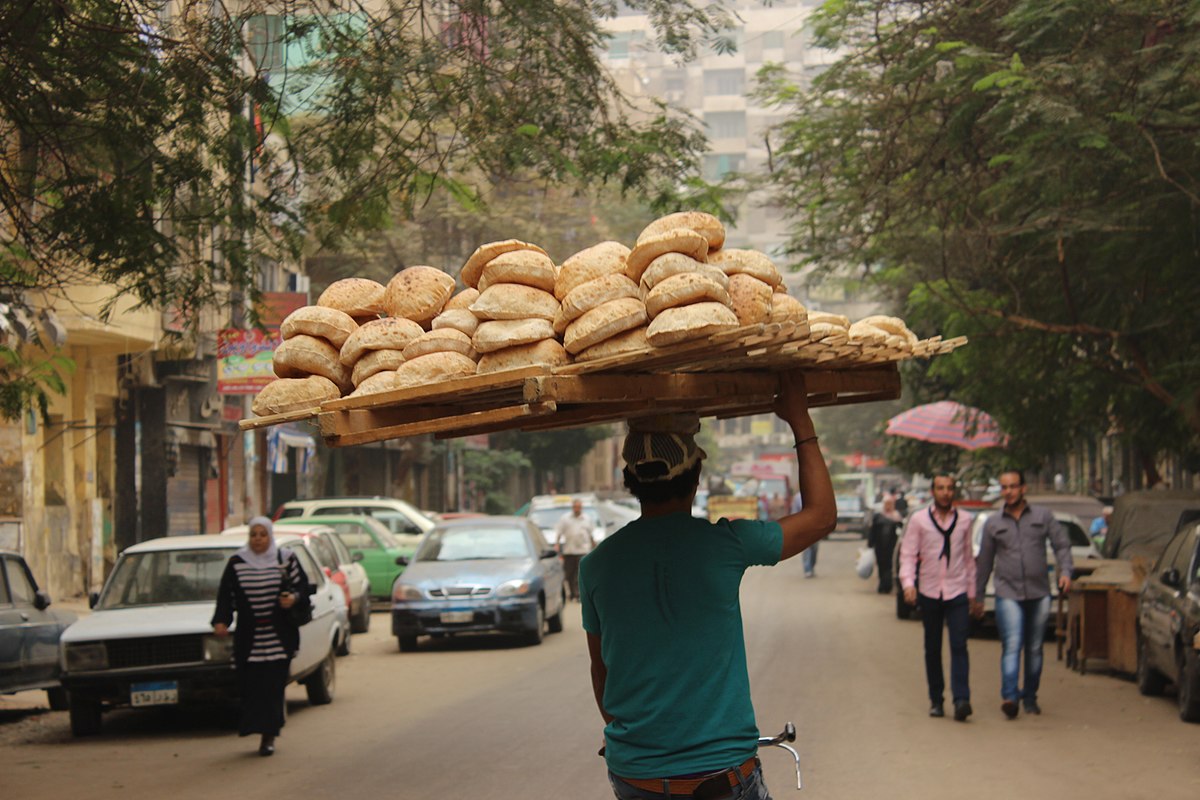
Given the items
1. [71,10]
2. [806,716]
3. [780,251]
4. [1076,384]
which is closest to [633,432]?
[71,10]

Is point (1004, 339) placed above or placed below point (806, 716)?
above

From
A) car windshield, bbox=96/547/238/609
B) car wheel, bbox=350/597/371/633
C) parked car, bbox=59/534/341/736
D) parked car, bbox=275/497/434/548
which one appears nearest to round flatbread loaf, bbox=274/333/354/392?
parked car, bbox=59/534/341/736

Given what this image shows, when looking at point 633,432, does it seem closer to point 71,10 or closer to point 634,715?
point 634,715

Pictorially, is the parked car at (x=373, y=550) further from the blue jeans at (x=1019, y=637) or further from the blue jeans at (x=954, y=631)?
the blue jeans at (x=1019, y=637)

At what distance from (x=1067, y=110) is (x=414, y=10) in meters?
5.26

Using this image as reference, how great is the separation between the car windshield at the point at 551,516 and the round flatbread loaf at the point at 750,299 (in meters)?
27.9

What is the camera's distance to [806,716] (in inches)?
486

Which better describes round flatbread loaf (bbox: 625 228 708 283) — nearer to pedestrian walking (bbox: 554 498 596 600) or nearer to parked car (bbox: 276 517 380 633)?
parked car (bbox: 276 517 380 633)

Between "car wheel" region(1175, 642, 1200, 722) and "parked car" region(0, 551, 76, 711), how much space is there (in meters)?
9.30

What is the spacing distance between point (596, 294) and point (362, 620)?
1840 centimetres

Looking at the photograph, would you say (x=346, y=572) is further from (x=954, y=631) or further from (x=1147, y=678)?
(x=1147, y=678)

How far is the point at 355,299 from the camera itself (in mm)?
5285

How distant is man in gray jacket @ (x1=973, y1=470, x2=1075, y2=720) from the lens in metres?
12.0

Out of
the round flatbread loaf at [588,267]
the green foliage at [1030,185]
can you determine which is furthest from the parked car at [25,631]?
the round flatbread loaf at [588,267]
